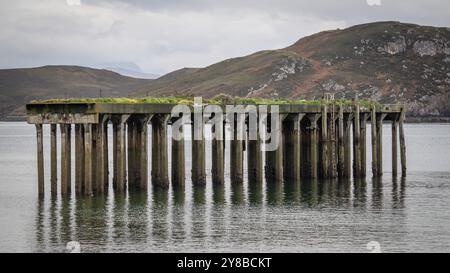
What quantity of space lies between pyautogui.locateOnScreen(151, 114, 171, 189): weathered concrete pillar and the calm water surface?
3.33 ft

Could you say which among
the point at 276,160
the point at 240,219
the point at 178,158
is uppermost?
the point at 178,158

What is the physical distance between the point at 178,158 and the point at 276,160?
24.8 feet

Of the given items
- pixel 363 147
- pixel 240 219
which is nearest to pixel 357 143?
pixel 363 147

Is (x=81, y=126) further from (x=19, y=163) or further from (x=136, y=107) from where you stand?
(x=19, y=163)

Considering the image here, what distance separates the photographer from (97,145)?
61031mm

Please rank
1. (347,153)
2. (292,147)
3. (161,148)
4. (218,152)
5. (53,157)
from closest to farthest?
(53,157) → (161,148) → (218,152) → (292,147) → (347,153)

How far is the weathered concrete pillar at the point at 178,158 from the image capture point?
216 feet

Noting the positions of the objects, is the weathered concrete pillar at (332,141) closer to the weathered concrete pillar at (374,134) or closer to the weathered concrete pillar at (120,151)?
the weathered concrete pillar at (374,134)

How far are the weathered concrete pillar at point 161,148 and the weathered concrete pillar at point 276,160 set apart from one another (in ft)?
26.9

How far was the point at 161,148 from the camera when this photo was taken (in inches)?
2547

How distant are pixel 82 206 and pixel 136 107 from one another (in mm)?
6928

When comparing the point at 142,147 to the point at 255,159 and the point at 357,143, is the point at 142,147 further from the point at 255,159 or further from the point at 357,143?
the point at 357,143
